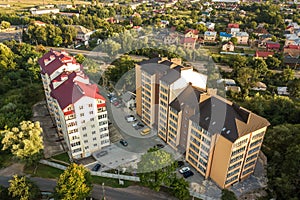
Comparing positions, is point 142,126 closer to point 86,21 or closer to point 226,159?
point 226,159

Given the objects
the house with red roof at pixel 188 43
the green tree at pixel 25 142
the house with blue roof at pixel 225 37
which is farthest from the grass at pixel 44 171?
the house with blue roof at pixel 225 37

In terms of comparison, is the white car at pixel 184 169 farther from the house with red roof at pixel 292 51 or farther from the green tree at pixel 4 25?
the green tree at pixel 4 25

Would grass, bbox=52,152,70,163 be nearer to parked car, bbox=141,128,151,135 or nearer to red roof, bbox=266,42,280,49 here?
parked car, bbox=141,128,151,135

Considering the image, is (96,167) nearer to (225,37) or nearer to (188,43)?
(188,43)

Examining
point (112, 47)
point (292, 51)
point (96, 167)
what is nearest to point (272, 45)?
point (292, 51)

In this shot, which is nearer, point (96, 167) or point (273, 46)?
point (96, 167)

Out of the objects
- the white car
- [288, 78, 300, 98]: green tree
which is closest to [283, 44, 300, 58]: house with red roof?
[288, 78, 300, 98]: green tree
